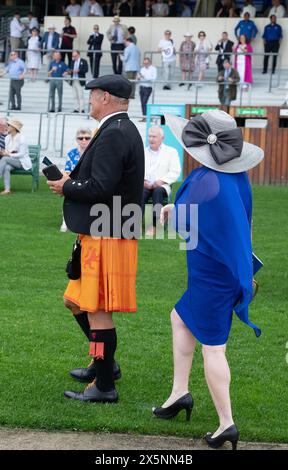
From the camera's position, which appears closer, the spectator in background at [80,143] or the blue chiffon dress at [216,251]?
the blue chiffon dress at [216,251]

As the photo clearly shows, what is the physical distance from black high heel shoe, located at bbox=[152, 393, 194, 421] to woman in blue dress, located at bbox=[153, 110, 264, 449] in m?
0.42

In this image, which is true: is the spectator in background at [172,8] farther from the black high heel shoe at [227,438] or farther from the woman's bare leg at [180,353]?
the black high heel shoe at [227,438]

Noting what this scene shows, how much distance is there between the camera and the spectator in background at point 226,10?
33156mm

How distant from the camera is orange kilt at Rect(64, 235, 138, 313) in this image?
20.1 feet

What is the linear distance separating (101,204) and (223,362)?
1262 millimetres

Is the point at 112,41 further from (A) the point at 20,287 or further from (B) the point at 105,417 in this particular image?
(B) the point at 105,417

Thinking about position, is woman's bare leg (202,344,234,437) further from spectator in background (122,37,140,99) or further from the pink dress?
spectator in background (122,37,140,99)

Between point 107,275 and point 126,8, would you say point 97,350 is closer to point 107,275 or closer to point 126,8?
point 107,275

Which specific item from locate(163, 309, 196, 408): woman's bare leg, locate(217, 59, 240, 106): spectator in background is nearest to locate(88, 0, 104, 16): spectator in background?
locate(217, 59, 240, 106): spectator in background

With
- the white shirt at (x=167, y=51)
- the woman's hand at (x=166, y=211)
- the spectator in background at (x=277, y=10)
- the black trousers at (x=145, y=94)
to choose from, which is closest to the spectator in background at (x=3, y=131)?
the black trousers at (x=145, y=94)

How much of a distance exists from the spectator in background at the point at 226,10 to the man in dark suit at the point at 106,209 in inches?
1096

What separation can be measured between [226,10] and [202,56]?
5.46 metres

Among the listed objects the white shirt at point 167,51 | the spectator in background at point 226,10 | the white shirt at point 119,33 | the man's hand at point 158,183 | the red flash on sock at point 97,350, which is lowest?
the man's hand at point 158,183

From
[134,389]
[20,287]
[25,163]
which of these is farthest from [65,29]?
[134,389]
